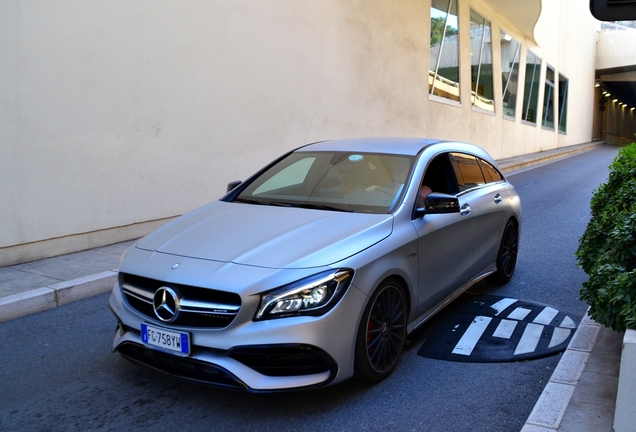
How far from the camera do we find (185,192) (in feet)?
29.5

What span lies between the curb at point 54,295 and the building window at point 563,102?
1402 inches

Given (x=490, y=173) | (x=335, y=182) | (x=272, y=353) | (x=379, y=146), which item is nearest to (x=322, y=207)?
A: (x=335, y=182)

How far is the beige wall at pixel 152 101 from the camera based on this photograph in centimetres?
686

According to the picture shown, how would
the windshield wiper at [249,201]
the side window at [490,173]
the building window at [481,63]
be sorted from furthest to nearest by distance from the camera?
the building window at [481,63]
the side window at [490,173]
the windshield wiper at [249,201]

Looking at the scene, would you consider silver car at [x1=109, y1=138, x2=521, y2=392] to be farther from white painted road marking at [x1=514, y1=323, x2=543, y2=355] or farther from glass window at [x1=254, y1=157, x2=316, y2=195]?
white painted road marking at [x1=514, y1=323, x2=543, y2=355]

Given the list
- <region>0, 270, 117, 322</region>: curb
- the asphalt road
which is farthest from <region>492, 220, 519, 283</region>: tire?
<region>0, 270, 117, 322</region>: curb

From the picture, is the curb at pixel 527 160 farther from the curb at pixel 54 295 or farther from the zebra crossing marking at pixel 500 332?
the curb at pixel 54 295

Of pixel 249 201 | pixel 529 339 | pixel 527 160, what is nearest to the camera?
pixel 529 339

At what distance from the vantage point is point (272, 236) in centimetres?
387

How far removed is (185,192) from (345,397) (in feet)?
19.2

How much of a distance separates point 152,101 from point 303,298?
580cm

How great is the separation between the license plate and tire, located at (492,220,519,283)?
3.75 m

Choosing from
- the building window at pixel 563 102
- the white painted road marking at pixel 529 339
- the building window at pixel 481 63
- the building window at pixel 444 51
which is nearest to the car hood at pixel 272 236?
the white painted road marking at pixel 529 339

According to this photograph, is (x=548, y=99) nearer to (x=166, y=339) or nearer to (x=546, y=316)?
(x=546, y=316)
